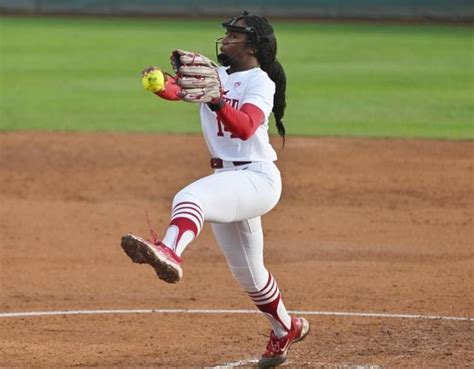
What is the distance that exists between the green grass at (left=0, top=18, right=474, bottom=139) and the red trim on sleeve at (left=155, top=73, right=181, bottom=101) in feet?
31.7

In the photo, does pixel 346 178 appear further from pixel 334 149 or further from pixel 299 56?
pixel 299 56

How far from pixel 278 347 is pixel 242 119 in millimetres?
1518

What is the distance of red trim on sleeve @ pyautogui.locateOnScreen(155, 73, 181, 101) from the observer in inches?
242

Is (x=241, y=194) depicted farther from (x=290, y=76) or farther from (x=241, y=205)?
(x=290, y=76)

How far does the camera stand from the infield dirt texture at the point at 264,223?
7.42 m

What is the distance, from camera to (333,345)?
729cm

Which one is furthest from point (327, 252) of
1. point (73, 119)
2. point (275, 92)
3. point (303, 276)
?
point (73, 119)

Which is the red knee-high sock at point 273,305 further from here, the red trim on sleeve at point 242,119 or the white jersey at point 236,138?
the red trim on sleeve at point 242,119

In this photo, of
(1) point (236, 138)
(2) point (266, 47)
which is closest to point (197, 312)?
(1) point (236, 138)

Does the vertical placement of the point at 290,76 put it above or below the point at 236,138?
below

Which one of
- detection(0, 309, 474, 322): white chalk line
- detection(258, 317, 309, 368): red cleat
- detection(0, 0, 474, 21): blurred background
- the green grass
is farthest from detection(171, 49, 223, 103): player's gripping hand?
detection(0, 0, 474, 21): blurred background

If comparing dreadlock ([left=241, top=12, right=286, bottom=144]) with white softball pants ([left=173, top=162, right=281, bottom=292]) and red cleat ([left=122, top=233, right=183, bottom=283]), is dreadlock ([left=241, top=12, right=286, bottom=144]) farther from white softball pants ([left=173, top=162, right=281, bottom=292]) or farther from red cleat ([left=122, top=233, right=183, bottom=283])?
red cleat ([left=122, top=233, right=183, bottom=283])

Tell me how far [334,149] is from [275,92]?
7969 mm

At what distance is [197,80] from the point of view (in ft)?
18.9
